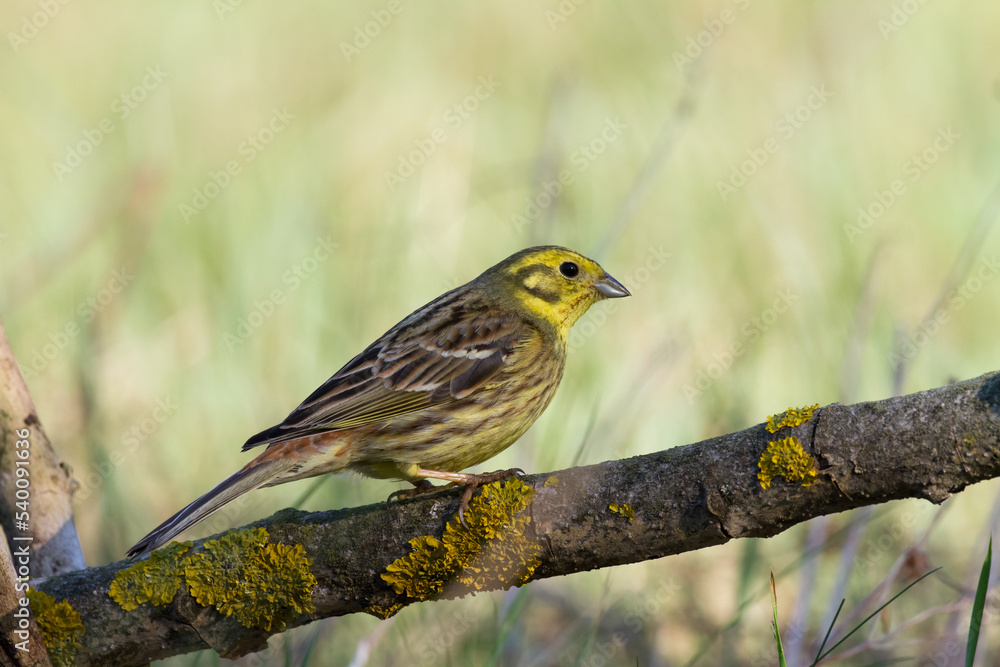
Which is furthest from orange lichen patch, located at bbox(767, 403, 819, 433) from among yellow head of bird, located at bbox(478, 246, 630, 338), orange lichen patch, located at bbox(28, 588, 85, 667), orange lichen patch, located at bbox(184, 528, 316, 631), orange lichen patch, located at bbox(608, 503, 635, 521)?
yellow head of bird, located at bbox(478, 246, 630, 338)

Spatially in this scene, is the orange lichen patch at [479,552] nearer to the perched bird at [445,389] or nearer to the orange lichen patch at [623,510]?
the orange lichen patch at [623,510]

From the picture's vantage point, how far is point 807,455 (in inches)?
85.0

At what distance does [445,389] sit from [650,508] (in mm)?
1468

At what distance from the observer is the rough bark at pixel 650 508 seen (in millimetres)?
2051

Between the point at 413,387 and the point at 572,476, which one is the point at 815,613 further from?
the point at 572,476

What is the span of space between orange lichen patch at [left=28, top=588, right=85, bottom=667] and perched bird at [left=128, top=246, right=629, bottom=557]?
0.40m

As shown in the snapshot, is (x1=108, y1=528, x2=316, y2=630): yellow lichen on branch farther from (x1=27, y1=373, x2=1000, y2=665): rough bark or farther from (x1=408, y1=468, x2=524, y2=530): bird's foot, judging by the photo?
(x1=408, y1=468, x2=524, y2=530): bird's foot

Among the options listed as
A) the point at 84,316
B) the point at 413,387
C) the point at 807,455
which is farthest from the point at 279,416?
the point at 807,455

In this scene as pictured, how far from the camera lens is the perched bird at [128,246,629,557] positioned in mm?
3355

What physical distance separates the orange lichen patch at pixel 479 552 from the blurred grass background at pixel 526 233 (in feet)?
3.51

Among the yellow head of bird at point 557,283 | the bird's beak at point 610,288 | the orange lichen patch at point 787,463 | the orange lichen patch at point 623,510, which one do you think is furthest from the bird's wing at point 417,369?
the orange lichen patch at point 787,463

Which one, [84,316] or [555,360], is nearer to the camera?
[555,360]

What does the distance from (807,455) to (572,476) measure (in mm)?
573

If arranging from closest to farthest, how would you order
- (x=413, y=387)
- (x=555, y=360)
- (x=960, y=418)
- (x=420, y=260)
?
(x=960, y=418) < (x=413, y=387) < (x=555, y=360) < (x=420, y=260)
